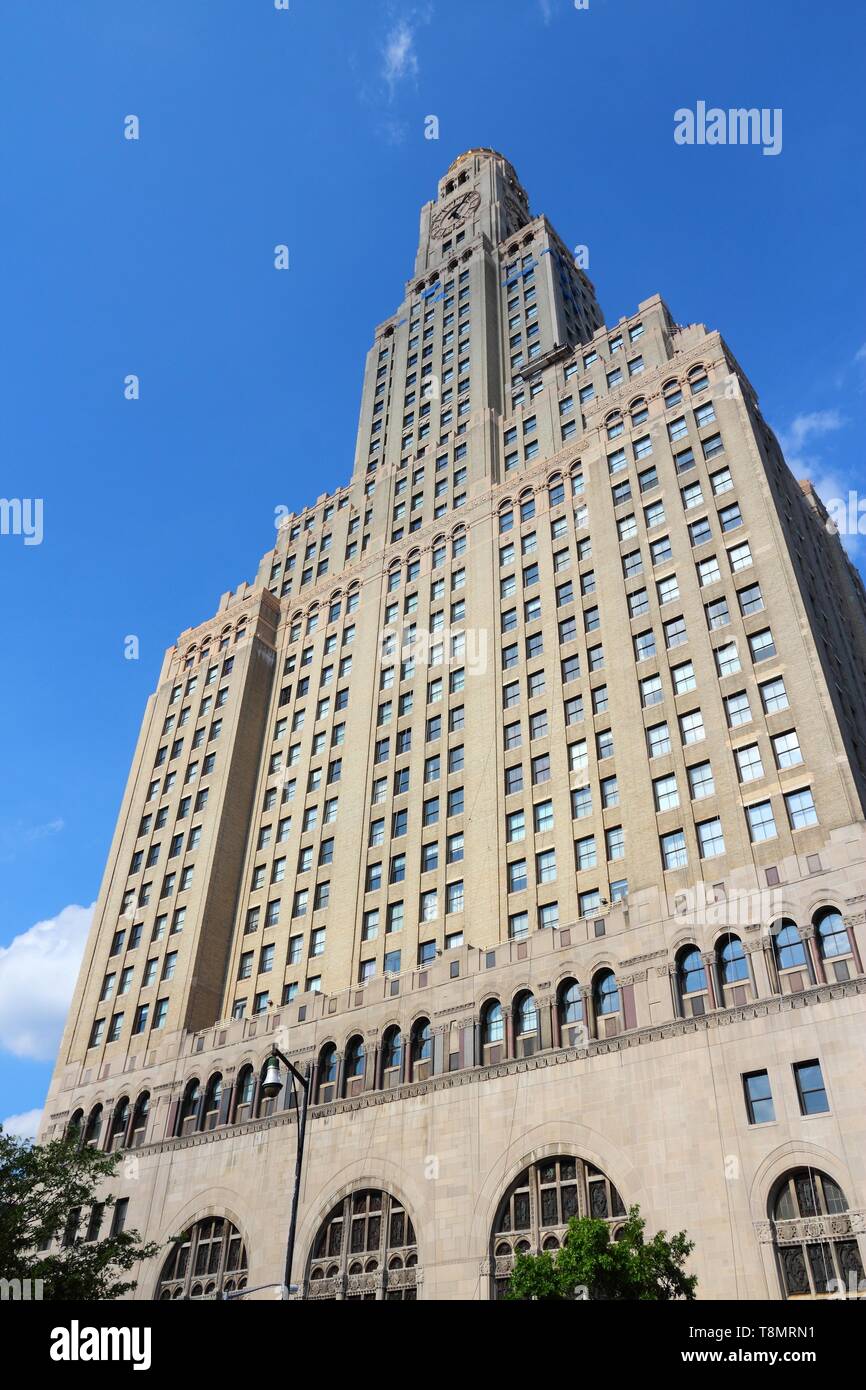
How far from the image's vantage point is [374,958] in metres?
45.2

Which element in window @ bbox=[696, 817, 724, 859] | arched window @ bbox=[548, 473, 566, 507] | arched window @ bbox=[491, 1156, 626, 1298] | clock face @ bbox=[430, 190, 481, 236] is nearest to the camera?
arched window @ bbox=[491, 1156, 626, 1298]

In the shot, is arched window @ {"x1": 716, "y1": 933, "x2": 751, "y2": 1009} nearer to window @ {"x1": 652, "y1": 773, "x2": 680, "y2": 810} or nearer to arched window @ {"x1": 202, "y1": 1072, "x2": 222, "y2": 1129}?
window @ {"x1": 652, "y1": 773, "x2": 680, "y2": 810}

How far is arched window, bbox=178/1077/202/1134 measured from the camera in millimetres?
44553

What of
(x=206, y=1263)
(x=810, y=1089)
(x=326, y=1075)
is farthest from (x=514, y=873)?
(x=206, y=1263)

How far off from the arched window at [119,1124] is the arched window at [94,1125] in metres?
0.92

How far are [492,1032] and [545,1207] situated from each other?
21.7 feet

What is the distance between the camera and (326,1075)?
4131 centimetres

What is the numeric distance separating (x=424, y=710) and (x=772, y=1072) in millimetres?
27356

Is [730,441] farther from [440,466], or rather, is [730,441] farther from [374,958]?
[374,958]

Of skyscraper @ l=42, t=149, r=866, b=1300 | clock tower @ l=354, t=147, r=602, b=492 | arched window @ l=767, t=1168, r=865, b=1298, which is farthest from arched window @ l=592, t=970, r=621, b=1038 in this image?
clock tower @ l=354, t=147, r=602, b=492

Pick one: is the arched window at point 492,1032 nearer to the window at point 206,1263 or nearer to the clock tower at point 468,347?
the window at point 206,1263

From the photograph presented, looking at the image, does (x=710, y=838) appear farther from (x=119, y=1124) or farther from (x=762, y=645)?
(x=119, y=1124)

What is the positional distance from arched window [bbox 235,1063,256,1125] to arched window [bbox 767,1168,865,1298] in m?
23.6
